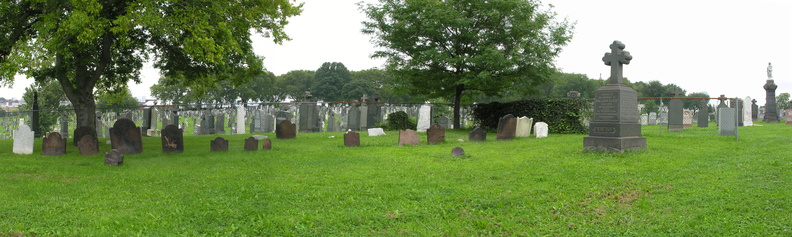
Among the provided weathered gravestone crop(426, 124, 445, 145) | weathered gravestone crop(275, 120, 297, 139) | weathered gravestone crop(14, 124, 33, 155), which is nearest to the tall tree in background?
weathered gravestone crop(275, 120, 297, 139)

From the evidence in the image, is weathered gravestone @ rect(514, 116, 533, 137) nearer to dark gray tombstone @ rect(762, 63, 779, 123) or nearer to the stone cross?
the stone cross

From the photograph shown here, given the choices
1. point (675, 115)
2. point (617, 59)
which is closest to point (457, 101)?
point (675, 115)

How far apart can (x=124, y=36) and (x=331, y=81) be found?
59.6m

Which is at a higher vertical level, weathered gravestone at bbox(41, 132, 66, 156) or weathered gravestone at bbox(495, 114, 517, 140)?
weathered gravestone at bbox(495, 114, 517, 140)

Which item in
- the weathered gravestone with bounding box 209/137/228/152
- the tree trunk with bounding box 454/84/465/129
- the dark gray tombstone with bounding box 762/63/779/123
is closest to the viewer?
the weathered gravestone with bounding box 209/137/228/152

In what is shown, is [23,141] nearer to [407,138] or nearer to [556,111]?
[407,138]

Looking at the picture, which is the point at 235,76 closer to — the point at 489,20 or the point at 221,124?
the point at 221,124

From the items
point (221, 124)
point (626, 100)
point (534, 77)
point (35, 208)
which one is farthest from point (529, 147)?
point (221, 124)

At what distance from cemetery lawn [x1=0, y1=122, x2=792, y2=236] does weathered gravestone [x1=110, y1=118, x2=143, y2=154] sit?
141 centimetres

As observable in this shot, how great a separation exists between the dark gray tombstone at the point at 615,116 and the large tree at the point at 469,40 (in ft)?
23.0

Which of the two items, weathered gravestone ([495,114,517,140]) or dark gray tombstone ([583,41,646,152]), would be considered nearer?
dark gray tombstone ([583,41,646,152])

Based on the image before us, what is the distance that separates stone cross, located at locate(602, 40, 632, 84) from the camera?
11.7 meters

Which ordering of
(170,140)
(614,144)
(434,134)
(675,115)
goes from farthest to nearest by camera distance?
1. (675,115)
2. (434,134)
3. (170,140)
4. (614,144)

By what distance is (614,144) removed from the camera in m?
10.8
